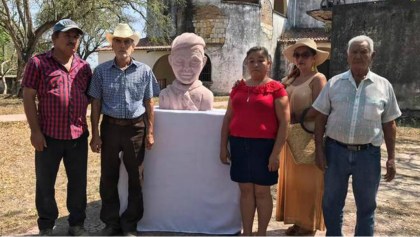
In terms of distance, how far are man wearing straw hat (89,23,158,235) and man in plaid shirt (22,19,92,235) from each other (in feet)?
0.41

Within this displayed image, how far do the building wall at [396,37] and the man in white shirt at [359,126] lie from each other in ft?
33.6

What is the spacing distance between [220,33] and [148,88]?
18615 millimetres

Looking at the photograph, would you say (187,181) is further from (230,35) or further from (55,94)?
(230,35)

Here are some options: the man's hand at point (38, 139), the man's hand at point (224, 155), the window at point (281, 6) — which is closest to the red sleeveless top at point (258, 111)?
the man's hand at point (224, 155)

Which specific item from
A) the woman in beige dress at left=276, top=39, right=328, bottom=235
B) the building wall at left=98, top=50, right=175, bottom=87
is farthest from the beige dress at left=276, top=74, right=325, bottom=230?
the building wall at left=98, top=50, right=175, bottom=87

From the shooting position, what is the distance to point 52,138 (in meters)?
3.05

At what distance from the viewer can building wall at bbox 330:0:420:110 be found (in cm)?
1176

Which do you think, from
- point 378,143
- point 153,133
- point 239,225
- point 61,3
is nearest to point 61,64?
point 153,133

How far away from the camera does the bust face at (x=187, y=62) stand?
3.56 m

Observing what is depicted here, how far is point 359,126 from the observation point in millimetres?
2590

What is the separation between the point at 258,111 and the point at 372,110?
728 mm

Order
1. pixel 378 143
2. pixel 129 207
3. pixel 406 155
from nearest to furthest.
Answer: pixel 378 143
pixel 129 207
pixel 406 155

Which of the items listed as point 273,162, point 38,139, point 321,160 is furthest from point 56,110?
point 321,160

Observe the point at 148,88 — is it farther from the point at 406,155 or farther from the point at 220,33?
the point at 220,33
